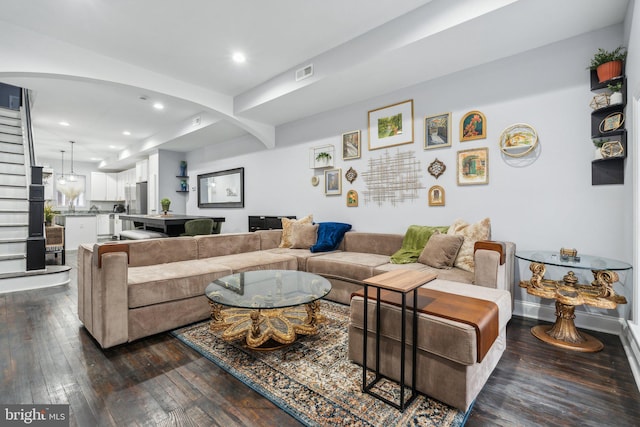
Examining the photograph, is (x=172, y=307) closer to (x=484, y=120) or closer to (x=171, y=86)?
(x=171, y=86)

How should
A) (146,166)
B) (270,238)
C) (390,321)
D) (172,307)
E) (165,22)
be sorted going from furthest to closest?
(146,166)
(270,238)
(165,22)
(172,307)
(390,321)

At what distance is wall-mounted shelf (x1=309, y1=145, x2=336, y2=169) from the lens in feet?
14.4

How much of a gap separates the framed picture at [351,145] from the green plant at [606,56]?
8.00 ft

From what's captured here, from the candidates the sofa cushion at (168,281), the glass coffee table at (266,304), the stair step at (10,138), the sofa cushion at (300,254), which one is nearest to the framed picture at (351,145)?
the sofa cushion at (300,254)

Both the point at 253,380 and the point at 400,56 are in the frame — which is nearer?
the point at 253,380

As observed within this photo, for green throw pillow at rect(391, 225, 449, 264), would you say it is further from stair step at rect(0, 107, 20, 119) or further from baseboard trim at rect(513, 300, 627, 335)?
stair step at rect(0, 107, 20, 119)

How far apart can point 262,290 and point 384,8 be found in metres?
2.68

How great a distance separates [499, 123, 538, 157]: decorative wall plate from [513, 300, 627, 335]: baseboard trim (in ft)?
4.87

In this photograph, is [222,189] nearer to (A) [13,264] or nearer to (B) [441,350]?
(A) [13,264]

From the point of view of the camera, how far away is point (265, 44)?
3119 millimetres

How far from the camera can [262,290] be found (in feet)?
7.02

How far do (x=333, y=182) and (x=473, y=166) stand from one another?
1.96 m

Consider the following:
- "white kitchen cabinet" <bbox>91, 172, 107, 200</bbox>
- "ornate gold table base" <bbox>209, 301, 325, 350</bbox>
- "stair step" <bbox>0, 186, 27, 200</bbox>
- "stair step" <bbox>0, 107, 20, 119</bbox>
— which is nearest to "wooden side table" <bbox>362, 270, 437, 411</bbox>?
"ornate gold table base" <bbox>209, 301, 325, 350</bbox>

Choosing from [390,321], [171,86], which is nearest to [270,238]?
[171,86]
